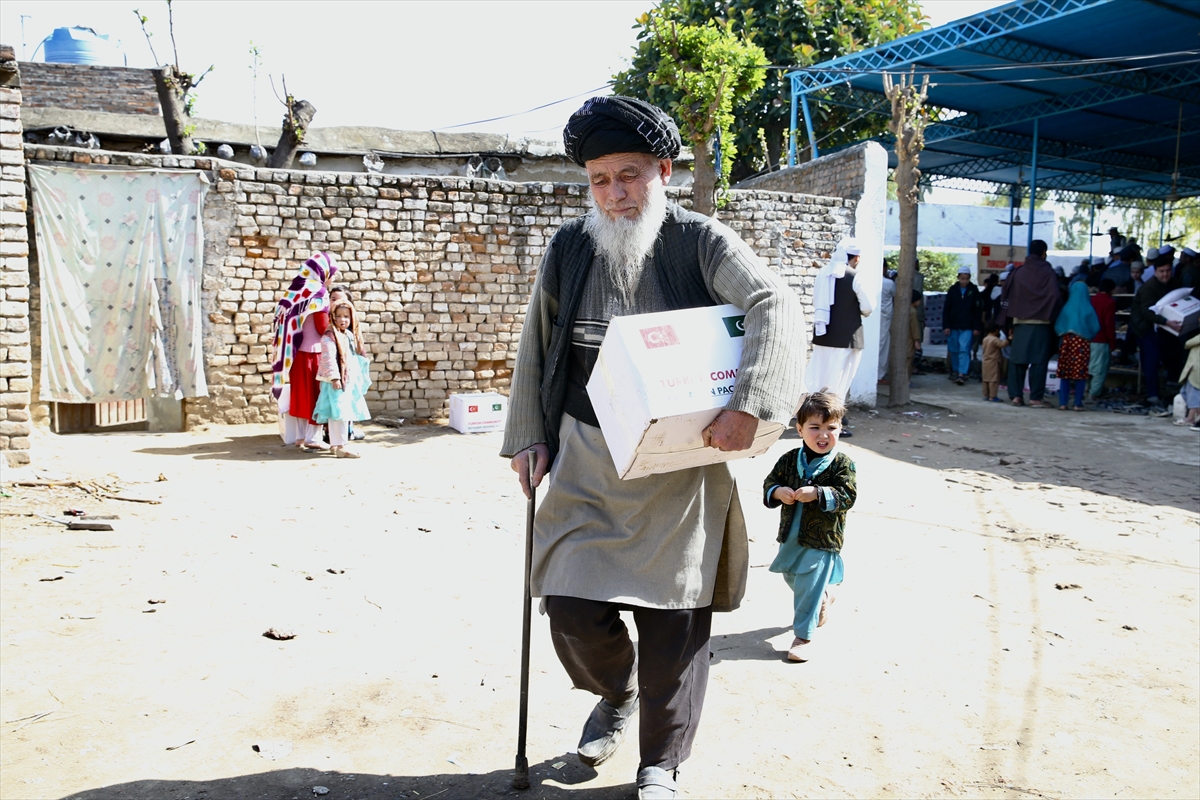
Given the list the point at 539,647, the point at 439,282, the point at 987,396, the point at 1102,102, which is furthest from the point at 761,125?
the point at 539,647

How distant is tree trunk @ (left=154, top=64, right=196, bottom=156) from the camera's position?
9.38m

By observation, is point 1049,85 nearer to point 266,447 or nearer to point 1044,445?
point 1044,445

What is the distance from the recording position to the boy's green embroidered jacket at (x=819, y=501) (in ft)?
11.6

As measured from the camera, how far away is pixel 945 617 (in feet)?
13.8

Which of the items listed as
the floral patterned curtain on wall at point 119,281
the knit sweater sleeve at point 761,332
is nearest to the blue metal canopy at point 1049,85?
the floral patterned curtain on wall at point 119,281

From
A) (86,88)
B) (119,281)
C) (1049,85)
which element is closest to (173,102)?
(119,281)

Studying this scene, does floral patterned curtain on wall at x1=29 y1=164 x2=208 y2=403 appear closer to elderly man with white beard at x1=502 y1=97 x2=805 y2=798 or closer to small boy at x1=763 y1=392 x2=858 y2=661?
small boy at x1=763 y1=392 x2=858 y2=661

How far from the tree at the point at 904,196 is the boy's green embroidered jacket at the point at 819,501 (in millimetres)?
7792

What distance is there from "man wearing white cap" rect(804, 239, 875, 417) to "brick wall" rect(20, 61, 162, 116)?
33.9ft

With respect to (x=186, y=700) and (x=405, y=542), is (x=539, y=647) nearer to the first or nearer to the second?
(x=186, y=700)

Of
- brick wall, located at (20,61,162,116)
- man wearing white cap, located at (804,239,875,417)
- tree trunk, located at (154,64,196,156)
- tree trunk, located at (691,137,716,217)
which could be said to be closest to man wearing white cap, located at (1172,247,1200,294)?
man wearing white cap, located at (804,239,875,417)

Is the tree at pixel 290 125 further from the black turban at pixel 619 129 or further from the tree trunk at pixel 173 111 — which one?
the black turban at pixel 619 129

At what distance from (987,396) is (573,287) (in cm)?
1114

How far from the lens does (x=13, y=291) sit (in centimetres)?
651
